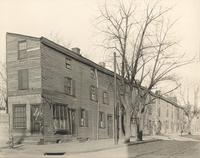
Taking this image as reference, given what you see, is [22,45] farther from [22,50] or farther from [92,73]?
[92,73]

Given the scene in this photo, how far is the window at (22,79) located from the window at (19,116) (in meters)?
0.67

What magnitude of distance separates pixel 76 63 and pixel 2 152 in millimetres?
8509

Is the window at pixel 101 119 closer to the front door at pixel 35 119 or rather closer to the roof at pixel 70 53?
the roof at pixel 70 53

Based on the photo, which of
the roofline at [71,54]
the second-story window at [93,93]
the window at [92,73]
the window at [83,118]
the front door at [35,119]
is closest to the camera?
the front door at [35,119]

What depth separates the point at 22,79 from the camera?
1219 centimetres

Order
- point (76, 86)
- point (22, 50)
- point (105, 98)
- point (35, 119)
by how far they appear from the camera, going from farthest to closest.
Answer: point (105, 98)
point (76, 86)
point (35, 119)
point (22, 50)

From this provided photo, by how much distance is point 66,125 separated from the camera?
17.2 metres

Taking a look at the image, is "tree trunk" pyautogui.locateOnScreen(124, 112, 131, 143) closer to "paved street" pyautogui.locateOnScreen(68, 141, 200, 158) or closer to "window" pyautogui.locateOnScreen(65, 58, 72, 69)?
"paved street" pyautogui.locateOnScreen(68, 141, 200, 158)

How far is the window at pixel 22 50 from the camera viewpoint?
11859 mm

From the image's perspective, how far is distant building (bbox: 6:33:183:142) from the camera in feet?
39.6

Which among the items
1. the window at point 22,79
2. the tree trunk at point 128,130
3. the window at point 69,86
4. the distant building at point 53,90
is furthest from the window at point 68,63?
the tree trunk at point 128,130

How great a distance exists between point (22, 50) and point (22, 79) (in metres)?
0.93

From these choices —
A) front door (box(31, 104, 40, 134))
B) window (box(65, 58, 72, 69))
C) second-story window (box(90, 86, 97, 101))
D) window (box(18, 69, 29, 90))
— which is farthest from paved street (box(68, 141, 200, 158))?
second-story window (box(90, 86, 97, 101))

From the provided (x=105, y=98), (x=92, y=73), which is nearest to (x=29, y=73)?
(x=92, y=73)
